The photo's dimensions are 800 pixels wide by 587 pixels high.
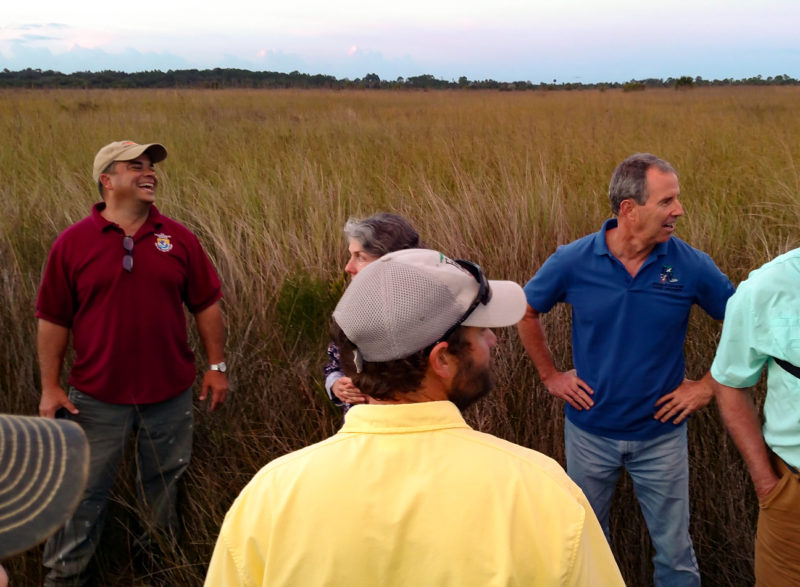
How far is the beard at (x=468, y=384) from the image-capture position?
1.40 metres

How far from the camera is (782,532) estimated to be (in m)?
2.19

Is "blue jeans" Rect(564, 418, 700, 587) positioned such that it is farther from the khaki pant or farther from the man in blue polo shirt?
the khaki pant

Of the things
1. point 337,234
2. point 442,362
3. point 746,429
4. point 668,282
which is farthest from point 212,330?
point 746,429

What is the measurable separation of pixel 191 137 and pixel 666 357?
8046 mm

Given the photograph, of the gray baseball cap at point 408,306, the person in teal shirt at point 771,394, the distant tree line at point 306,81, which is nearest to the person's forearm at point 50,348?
the gray baseball cap at point 408,306

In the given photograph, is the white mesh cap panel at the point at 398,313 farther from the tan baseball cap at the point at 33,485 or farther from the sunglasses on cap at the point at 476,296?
the tan baseball cap at the point at 33,485

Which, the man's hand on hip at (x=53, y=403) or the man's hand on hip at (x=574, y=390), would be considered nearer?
the man's hand on hip at (x=574, y=390)

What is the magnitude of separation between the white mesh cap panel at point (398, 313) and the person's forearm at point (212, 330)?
2.01 m

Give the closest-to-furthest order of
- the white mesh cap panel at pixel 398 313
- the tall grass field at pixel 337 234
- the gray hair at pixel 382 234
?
the white mesh cap panel at pixel 398 313 → the gray hair at pixel 382 234 → the tall grass field at pixel 337 234

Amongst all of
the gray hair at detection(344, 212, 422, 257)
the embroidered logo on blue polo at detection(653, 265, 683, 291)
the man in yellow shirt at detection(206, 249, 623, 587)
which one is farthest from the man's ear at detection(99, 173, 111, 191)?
the embroidered logo on blue polo at detection(653, 265, 683, 291)

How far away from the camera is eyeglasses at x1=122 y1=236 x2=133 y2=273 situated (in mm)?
2893

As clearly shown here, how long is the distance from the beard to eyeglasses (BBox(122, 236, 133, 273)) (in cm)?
194

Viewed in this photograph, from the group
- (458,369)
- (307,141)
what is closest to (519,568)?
(458,369)

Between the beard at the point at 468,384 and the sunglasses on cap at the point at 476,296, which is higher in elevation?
the sunglasses on cap at the point at 476,296
